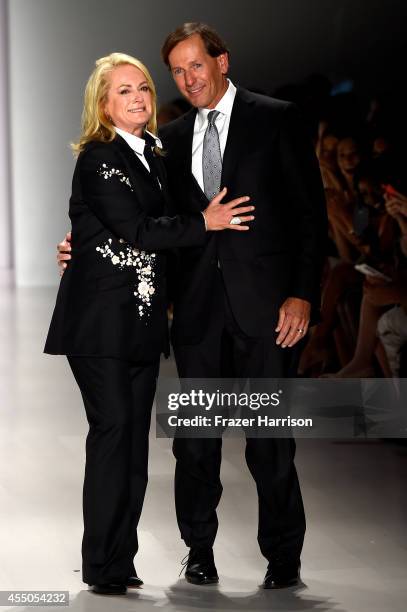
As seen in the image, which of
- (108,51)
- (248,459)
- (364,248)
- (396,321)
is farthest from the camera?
(108,51)

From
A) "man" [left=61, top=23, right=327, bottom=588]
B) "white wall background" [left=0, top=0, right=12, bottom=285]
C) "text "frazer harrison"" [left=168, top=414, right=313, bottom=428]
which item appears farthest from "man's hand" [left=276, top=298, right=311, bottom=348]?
"white wall background" [left=0, top=0, right=12, bottom=285]

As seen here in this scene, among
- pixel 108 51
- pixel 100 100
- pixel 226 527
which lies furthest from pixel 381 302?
pixel 108 51

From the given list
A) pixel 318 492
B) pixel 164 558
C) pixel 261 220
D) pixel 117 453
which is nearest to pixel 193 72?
pixel 261 220

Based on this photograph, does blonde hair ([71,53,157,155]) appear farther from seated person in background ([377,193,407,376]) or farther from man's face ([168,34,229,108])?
seated person in background ([377,193,407,376])

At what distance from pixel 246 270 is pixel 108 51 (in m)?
6.63

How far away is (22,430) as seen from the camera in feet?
16.3

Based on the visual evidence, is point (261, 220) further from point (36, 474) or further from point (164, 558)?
point (36, 474)

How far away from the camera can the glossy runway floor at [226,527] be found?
307 cm

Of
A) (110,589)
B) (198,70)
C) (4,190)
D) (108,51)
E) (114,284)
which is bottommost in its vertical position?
(110,589)

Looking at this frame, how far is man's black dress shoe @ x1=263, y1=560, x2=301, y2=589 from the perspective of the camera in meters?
3.14

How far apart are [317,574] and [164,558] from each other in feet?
1.33

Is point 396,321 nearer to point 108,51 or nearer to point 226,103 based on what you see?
point 226,103

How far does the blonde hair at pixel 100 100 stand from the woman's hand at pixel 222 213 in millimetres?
281

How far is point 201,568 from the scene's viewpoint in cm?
319
